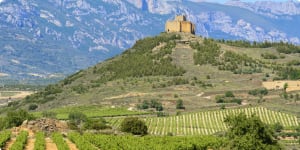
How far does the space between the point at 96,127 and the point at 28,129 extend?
24.9m

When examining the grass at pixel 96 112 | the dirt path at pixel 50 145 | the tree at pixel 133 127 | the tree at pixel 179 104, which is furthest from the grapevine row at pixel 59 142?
the tree at pixel 179 104

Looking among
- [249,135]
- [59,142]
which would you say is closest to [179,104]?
[249,135]

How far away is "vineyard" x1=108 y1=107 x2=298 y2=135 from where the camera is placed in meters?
154

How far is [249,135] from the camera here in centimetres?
7912

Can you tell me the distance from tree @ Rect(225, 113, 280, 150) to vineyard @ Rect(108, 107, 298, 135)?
66.0m

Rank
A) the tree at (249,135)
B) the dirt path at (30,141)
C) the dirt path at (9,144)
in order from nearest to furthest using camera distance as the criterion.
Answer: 1. the dirt path at (9,144)
2. the dirt path at (30,141)
3. the tree at (249,135)

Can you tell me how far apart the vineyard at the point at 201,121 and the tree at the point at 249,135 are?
66.0 metres

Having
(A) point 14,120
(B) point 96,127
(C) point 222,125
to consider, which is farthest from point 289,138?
(A) point 14,120

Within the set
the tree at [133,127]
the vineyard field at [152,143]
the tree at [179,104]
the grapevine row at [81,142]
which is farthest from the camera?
the tree at [179,104]

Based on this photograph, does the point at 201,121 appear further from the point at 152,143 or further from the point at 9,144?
the point at 9,144

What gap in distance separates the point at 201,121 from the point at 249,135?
8951 cm

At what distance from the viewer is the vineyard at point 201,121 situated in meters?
154

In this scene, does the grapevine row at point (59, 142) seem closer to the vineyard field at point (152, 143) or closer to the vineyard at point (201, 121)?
the vineyard field at point (152, 143)

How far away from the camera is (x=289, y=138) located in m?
146
